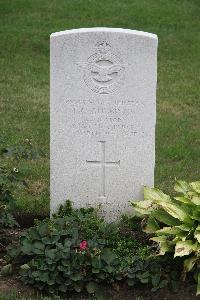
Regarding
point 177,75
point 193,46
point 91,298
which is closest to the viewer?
point 91,298

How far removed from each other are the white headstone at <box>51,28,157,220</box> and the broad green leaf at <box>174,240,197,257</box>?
966mm

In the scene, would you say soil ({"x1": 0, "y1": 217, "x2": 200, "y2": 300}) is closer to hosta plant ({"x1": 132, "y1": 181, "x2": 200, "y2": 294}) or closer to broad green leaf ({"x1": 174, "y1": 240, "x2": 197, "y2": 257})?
hosta plant ({"x1": 132, "y1": 181, "x2": 200, "y2": 294})

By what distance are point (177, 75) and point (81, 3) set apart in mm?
4799

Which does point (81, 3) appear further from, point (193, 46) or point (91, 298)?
point (91, 298)

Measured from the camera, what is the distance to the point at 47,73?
1182cm

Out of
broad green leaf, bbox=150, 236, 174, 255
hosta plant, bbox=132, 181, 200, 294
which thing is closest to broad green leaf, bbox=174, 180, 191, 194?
hosta plant, bbox=132, 181, 200, 294

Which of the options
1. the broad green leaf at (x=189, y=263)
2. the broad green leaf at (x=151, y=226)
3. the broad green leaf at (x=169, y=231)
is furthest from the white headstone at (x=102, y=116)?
the broad green leaf at (x=189, y=263)

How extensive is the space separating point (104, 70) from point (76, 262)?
1.55m

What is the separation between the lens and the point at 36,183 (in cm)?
743

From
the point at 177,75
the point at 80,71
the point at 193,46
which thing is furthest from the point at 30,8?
the point at 80,71

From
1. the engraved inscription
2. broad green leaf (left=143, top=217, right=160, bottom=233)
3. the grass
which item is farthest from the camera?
the grass

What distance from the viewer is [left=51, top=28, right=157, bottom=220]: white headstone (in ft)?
19.1

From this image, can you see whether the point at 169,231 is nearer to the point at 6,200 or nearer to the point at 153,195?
the point at 153,195

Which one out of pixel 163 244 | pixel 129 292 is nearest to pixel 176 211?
pixel 163 244
